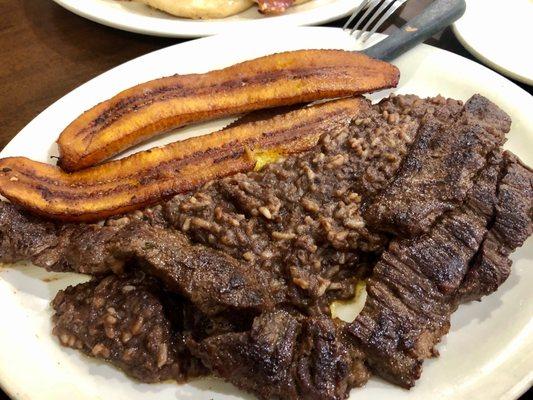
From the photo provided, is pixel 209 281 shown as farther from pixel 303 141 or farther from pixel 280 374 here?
pixel 303 141

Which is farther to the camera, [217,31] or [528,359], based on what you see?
[217,31]

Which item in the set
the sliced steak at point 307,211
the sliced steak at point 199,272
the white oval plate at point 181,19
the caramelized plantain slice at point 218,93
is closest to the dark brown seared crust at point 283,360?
the sliced steak at point 199,272

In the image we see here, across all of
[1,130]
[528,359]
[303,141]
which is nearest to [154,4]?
[1,130]

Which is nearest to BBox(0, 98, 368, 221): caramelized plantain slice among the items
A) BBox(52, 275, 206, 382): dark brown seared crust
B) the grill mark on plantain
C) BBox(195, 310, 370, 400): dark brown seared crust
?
the grill mark on plantain

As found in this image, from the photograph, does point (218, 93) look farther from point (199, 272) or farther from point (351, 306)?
point (351, 306)

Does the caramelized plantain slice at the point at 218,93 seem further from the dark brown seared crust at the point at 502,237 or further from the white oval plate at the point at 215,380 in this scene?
the dark brown seared crust at the point at 502,237
